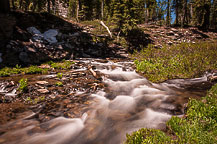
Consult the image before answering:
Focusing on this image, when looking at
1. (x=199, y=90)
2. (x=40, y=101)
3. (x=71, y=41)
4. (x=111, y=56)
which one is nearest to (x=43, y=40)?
(x=71, y=41)

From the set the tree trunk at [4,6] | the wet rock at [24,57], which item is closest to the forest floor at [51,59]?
the wet rock at [24,57]

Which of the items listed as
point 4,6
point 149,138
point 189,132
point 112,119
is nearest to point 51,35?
point 4,6

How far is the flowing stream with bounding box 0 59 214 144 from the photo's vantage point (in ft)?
11.3

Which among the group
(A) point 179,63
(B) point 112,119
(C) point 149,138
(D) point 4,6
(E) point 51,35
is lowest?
(B) point 112,119

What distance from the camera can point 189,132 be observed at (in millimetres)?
2934

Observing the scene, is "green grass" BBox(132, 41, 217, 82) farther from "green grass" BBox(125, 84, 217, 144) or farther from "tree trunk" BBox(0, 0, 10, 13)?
"tree trunk" BBox(0, 0, 10, 13)

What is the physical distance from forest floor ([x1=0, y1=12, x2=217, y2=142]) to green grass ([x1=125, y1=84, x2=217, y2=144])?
2523 millimetres

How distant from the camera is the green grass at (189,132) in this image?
2697 mm

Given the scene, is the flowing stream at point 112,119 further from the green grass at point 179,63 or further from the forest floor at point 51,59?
the green grass at point 179,63

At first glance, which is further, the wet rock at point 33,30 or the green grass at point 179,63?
the wet rock at point 33,30

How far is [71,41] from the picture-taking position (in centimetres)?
1516

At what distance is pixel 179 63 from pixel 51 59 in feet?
37.4

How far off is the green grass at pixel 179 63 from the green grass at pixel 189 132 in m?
4.38

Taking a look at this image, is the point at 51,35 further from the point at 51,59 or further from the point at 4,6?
the point at 4,6
